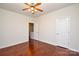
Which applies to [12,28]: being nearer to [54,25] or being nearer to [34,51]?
[34,51]

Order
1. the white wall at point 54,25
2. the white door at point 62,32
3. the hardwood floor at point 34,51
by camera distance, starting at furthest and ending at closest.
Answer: the white door at point 62,32 < the white wall at point 54,25 < the hardwood floor at point 34,51

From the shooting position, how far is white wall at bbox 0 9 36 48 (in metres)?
3.31

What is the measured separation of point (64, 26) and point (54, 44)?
1.07 m

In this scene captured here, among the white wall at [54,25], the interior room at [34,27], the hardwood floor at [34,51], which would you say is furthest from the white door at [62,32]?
the hardwood floor at [34,51]

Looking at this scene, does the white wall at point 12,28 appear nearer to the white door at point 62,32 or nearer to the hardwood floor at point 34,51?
the hardwood floor at point 34,51

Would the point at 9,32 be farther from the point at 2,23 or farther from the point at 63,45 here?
the point at 63,45

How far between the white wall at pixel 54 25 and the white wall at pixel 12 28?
0.95 metres

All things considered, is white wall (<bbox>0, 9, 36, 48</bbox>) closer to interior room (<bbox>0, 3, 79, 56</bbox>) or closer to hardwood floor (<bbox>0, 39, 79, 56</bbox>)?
interior room (<bbox>0, 3, 79, 56</bbox>)

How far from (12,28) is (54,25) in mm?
2129

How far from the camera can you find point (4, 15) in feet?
11.0

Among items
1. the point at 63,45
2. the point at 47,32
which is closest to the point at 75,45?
the point at 63,45

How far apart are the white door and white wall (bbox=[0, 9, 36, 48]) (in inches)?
55.1

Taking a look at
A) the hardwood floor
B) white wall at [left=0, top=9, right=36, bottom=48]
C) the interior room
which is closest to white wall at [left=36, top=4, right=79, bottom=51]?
the interior room

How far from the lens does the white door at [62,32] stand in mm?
3287
